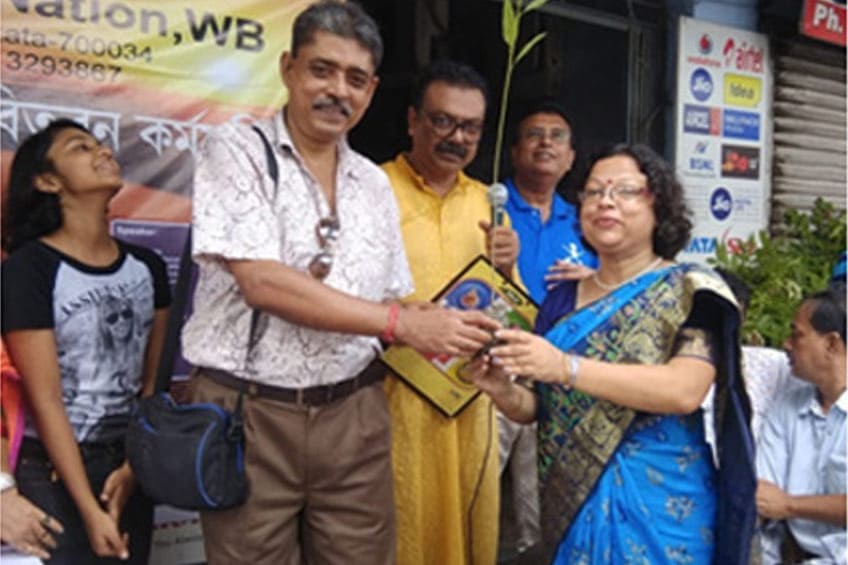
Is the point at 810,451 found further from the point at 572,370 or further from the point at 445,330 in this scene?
the point at 445,330

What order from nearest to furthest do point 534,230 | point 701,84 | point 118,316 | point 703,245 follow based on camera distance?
1. point 118,316
2. point 534,230
3. point 701,84
4. point 703,245

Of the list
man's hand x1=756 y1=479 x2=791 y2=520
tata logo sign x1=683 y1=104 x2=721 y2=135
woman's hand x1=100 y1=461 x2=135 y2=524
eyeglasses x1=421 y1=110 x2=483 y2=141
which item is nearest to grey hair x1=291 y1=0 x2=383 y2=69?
eyeglasses x1=421 y1=110 x2=483 y2=141

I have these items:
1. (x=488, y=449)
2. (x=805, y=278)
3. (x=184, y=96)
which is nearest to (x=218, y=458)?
(x=488, y=449)

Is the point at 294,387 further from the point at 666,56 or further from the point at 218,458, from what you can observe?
the point at 666,56

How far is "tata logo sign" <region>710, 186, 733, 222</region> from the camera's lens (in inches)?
202

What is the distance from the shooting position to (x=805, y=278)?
15.0ft

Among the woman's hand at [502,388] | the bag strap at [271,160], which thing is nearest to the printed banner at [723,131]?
the woman's hand at [502,388]

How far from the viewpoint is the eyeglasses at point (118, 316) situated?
2.31 metres

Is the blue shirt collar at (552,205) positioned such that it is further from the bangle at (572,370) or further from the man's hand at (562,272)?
the bangle at (572,370)

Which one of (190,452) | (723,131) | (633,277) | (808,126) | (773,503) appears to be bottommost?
(773,503)

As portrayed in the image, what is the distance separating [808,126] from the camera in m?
5.67

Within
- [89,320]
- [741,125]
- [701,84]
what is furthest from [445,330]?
[741,125]

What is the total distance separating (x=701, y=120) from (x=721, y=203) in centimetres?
55

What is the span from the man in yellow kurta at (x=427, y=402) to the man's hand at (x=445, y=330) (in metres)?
0.76
